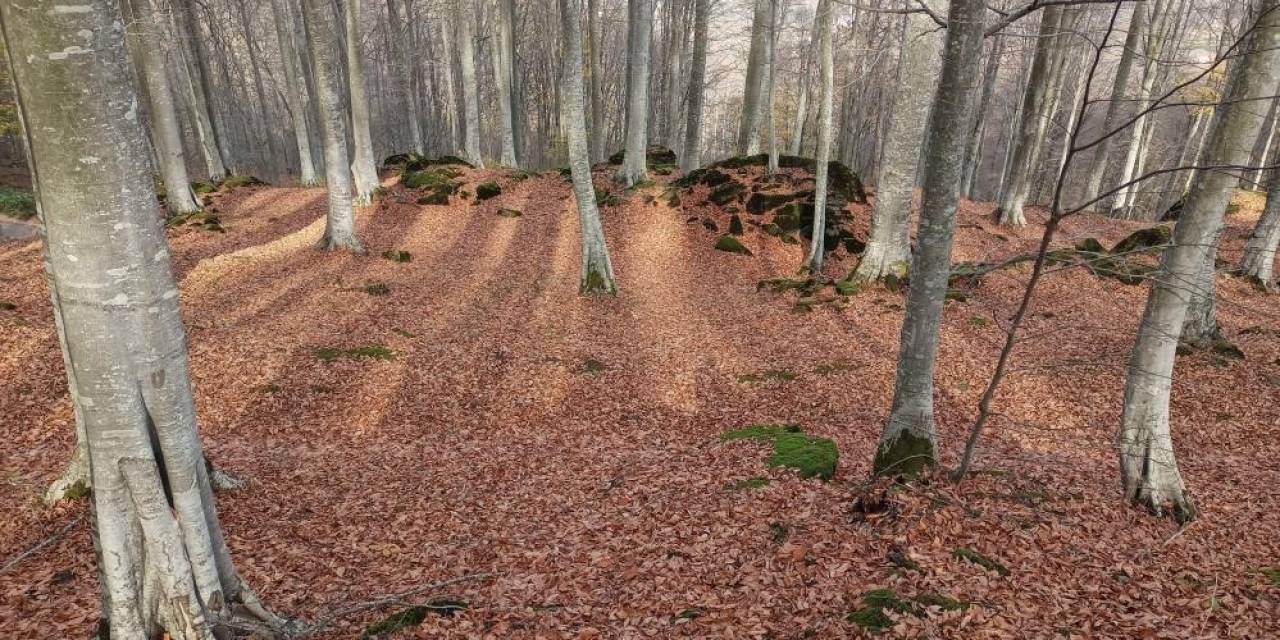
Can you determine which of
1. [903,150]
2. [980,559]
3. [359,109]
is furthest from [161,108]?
Answer: [980,559]

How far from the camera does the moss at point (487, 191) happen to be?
1952cm

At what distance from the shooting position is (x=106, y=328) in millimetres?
3008

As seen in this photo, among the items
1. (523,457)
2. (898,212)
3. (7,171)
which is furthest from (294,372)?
(7,171)

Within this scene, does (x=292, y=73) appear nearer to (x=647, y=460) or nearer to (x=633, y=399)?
(x=633, y=399)

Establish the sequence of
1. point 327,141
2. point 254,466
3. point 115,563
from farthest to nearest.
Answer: point 327,141, point 254,466, point 115,563

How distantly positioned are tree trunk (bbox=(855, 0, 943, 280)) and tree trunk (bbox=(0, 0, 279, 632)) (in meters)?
12.4

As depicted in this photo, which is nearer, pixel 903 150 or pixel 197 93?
pixel 903 150

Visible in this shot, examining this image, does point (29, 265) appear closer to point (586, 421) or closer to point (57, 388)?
point (57, 388)

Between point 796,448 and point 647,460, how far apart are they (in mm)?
1787

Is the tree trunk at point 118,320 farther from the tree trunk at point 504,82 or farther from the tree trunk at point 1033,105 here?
the tree trunk at point 504,82

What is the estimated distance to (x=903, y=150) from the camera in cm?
1255

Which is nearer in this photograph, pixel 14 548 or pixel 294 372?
pixel 14 548

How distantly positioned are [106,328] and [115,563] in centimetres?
136

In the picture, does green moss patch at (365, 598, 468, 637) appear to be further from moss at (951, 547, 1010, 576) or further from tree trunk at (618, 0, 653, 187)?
tree trunk at (618, 0, 653, 187)
